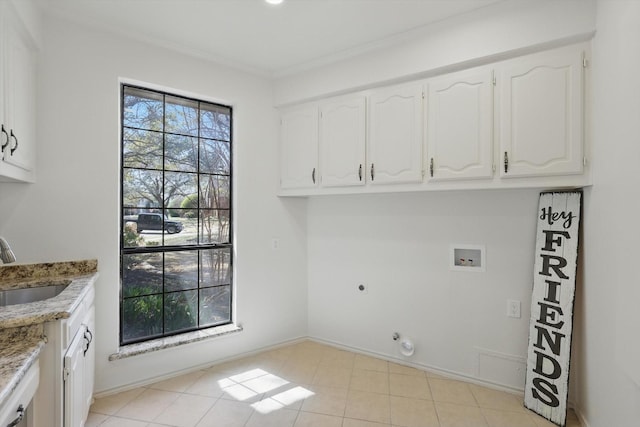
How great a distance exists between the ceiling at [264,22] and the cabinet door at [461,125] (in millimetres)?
454

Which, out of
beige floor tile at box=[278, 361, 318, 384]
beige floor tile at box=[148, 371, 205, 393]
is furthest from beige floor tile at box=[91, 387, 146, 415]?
beige floor tile at box=[278, 361, 318, 384]

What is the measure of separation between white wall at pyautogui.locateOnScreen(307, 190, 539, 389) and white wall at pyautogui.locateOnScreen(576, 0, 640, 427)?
46cm

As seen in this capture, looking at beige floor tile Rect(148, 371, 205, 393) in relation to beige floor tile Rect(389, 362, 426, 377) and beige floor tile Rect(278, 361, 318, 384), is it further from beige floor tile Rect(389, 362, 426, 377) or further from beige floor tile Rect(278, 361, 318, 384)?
beige floor tile Rect(389, 362, 426, 377)

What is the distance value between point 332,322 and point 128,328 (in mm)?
1815

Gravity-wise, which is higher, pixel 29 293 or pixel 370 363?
pixel 29 293

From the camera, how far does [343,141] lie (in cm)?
317

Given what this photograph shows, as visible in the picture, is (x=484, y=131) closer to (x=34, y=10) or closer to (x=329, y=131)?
(x=329, y=131)

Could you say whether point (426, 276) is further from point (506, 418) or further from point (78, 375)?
point (78, 375)

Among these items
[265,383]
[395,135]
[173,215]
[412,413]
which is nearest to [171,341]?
[265,383]

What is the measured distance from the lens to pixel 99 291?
8.52 feet

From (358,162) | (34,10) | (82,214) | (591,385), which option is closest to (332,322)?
(358,162)

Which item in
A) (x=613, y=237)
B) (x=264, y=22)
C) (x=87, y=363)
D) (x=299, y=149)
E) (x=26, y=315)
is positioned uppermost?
(x=264, y=22)

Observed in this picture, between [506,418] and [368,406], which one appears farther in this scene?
[368,406]

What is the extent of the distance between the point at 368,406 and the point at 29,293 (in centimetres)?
221
